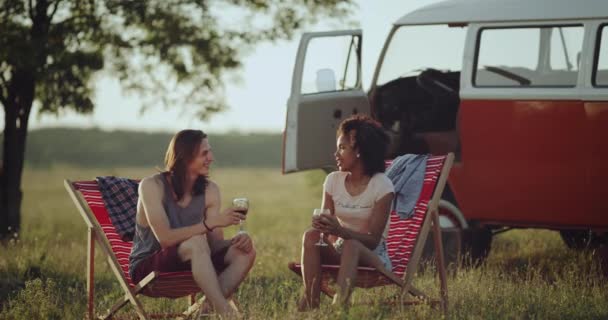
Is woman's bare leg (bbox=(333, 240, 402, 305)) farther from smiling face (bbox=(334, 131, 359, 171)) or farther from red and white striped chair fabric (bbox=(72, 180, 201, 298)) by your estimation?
red and white striped chair fabric (bbox=(72, 180, 201, 298))

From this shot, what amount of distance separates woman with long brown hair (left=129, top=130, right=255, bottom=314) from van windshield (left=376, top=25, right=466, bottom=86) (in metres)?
3.60

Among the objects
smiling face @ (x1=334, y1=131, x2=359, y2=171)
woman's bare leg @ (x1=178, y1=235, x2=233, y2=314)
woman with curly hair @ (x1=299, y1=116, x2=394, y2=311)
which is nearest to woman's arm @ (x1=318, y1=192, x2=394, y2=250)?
woman with curly hair @ (x1=299, y1=116, x2=394, y2=311)

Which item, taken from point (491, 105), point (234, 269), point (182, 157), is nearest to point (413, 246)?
point (234, 269)

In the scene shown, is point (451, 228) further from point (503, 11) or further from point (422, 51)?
point (503, 11)

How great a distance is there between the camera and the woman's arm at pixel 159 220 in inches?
246

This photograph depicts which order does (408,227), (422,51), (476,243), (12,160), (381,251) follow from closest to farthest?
(381,251)
(408,227)
(476,243)
(422,51)
(12,160)

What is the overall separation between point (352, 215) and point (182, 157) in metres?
1.06

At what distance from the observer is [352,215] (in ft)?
22.0

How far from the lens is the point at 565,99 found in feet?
28.1

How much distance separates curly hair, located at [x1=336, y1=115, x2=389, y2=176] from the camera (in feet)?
21.8

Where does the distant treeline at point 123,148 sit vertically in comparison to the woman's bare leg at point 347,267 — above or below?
below

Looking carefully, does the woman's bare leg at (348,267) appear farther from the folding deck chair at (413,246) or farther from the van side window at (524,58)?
the van side window at (524,58)

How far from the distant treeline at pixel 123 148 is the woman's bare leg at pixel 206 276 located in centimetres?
3901

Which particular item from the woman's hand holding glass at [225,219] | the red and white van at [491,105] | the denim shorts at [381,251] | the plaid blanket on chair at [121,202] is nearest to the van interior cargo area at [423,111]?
the red and white van at [491,105]
